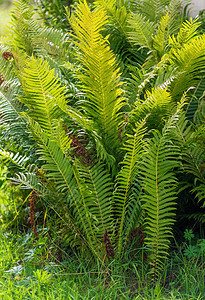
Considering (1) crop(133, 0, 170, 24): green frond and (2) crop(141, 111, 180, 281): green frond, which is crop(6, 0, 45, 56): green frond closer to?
(1) crop(133, 0, 170, 24): green frond

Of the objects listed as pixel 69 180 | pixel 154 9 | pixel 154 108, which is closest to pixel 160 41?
pixel 154 9

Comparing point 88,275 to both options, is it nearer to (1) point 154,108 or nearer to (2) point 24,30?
(1) point 154,108

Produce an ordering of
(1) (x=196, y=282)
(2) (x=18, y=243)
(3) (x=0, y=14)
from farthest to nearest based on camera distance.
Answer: (3) (x=0, y=14)
(2) (x=18, y=243)
(1) (x=196, y=282)

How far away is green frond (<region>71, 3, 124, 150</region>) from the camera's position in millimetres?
2115

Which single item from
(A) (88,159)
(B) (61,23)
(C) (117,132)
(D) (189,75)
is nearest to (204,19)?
(D) (189,75)

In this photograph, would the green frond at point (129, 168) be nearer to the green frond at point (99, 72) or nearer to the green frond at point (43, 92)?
the green frond at point (99, 72)

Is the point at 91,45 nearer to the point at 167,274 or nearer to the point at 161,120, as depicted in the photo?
the point at 161,120

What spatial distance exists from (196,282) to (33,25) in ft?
8.01

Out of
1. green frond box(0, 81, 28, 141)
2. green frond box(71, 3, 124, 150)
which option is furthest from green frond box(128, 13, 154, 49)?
green frond box(0, 81, 28, 141)

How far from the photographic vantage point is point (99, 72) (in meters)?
2.15

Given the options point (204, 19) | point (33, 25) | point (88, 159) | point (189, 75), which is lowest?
point (88, 159)

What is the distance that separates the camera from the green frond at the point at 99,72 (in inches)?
83.3

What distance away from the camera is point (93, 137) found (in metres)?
2.27

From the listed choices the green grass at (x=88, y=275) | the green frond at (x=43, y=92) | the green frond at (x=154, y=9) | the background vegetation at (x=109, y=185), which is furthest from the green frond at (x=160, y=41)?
the green grass at (x=88, y=275)
